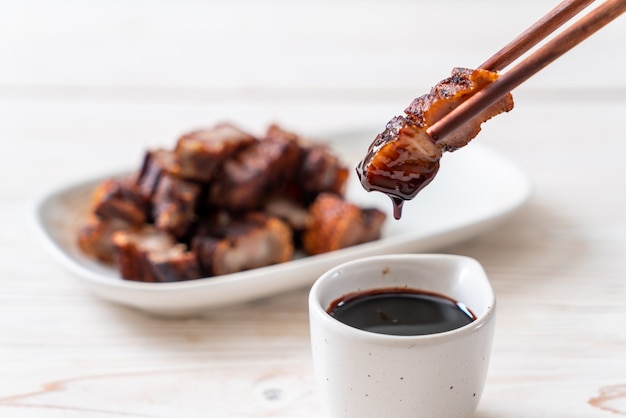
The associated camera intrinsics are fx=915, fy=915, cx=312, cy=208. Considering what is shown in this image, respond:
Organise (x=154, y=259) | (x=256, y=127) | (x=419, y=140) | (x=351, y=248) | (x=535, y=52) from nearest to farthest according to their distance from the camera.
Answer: (x=535, y=52), (x=419, y=140), (x=154, y=259), (x=351, y=248), (x=256, y=127)

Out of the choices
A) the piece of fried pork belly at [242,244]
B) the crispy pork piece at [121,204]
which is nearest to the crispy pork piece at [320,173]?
the piece of fried pork belly at [242,244]

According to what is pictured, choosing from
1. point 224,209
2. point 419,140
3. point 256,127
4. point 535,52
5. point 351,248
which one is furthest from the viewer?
point 256,127

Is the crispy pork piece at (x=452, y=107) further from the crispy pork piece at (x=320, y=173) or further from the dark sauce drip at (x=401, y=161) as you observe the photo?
the crispy pork piece at (x=320, y=173)

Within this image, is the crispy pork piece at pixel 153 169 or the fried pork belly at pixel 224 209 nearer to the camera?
the fried pork belly at pixel 224 209

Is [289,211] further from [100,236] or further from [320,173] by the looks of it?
[100,236]

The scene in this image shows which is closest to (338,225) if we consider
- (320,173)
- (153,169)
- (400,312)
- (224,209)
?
(320,173)

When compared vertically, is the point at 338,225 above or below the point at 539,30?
below

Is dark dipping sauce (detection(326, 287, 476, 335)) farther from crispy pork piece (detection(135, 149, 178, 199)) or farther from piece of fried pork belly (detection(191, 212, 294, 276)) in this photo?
crispy pork piece (detection(135, 149, 178, 199))

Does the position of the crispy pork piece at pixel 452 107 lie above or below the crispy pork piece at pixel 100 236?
above
